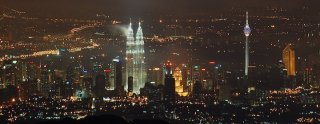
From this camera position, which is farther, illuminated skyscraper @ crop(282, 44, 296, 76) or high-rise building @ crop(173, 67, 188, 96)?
illuminated skyscraper @ crop(282, 44, 296, 76)

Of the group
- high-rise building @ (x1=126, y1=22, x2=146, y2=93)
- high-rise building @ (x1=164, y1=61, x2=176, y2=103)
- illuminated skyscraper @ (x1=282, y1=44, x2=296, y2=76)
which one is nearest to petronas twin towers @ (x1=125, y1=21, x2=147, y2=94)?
high-rise building @ (x1=126, y1=22, x2=146, y2=93)

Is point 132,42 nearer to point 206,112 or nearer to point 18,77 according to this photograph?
point 18,77

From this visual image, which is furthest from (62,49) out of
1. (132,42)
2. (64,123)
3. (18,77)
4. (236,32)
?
(64,123)

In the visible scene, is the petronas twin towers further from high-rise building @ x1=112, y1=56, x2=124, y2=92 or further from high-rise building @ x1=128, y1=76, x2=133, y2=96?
high-rise building @ x1=112, y1=56, x2=124, y2=92

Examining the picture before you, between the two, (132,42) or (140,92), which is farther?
(132,42)

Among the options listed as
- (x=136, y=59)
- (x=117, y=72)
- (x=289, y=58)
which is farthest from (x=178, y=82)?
(x=289, y=58)

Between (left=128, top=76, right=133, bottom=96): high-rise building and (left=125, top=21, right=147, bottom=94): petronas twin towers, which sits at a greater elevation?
(left=125, top=21, right=147, bottom=94): petronas twin towers

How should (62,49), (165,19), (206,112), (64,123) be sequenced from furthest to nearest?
(62,49), (165,19), (206,112), (64,123)
